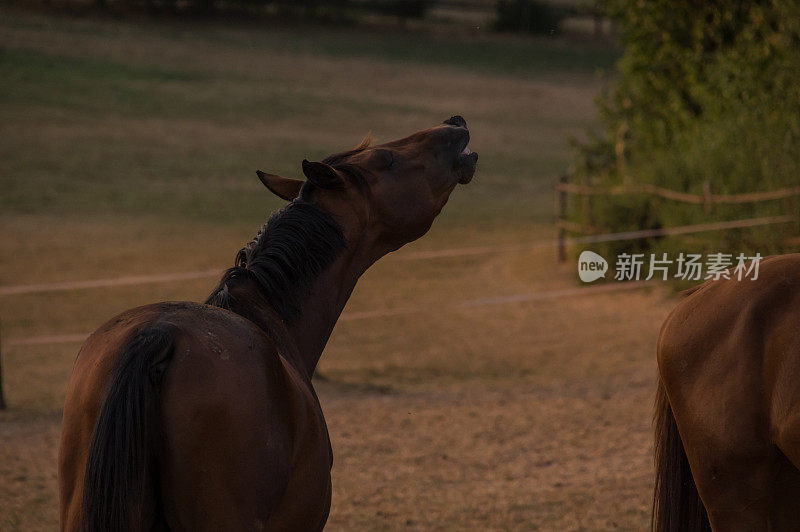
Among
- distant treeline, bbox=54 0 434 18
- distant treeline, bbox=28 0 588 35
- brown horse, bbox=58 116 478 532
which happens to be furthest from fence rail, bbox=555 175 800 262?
distant treeline, bbox=54 0 434 18

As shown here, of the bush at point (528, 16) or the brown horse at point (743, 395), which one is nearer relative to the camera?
the brown horse at point (743, 395)

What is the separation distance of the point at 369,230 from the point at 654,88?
1080 cm

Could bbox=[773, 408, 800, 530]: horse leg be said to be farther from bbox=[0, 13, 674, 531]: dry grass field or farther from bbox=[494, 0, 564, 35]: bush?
bbox=[494, 0, 564, 35]: bush

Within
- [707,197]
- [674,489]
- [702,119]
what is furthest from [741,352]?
[702,119]

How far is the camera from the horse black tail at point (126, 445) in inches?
75.5

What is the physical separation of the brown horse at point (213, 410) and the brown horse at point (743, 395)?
45.1 inches

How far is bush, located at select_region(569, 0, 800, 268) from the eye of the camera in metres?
10.1

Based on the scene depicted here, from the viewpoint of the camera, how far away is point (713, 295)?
2.83 metres

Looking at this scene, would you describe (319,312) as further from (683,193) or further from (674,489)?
(683,193)

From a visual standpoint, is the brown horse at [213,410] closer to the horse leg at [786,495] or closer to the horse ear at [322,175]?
the horse ear at [322,175]

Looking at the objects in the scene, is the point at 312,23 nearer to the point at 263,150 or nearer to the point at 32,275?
the point at 263,150

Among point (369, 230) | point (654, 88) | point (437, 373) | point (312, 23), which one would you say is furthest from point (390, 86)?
point (369, 230)

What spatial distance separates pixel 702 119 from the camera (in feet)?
39.3

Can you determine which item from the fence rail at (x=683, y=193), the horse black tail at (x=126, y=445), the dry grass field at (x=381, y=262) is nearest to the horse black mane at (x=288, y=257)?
the horse black tail at (x=126, y=445)
